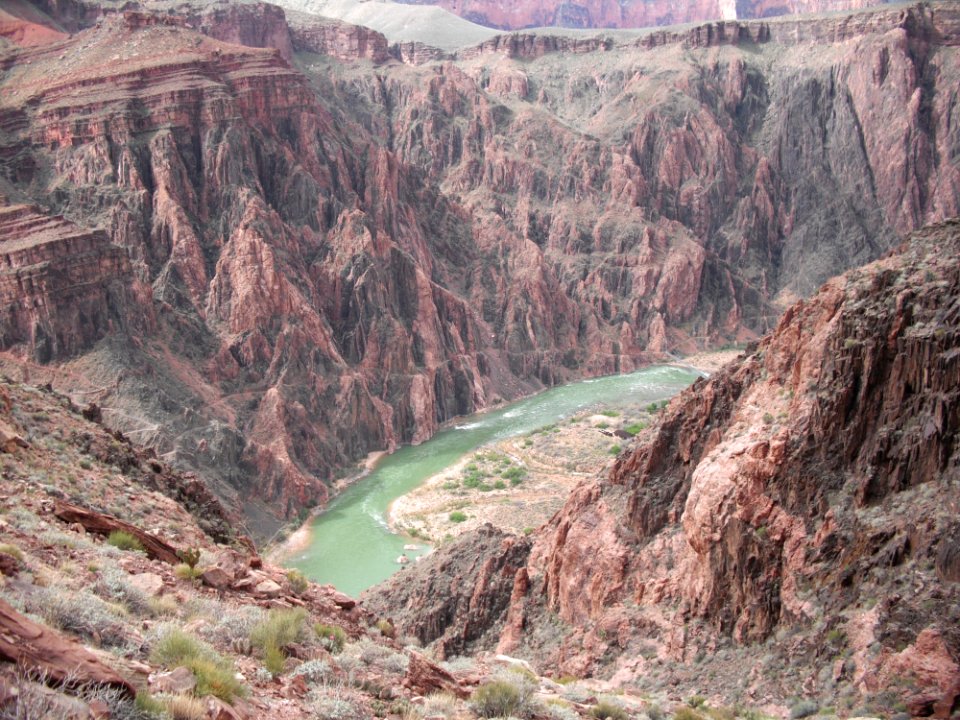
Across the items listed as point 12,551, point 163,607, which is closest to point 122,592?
point 163,607

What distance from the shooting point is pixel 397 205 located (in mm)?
105438

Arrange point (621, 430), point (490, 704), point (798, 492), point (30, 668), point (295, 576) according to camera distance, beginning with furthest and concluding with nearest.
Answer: point (621, 430)
point (798, 492)
point (295, 576)
point (490, 704)
point (30, 668)

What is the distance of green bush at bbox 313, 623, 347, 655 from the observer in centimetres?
1667

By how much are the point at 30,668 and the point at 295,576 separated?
11.1m

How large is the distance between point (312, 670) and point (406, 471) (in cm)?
6306

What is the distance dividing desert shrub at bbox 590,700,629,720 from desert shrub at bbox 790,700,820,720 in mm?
5911

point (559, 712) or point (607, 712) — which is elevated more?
point (559, 712)

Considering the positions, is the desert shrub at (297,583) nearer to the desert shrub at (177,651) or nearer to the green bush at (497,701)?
the green bush at (497,701)

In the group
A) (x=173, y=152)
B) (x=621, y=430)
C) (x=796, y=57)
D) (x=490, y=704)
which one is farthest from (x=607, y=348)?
(x=490, y=704)

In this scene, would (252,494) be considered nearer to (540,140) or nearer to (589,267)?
(589,267)

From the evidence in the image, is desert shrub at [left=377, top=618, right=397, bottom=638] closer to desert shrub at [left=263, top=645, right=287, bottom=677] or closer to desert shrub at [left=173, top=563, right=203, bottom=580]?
desert shrub at [left=173, top=563, right=203, bottom=580]

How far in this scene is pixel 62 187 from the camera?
8006 cm

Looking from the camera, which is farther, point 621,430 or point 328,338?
point 328,338

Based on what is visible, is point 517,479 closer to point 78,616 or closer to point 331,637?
point 331,637
